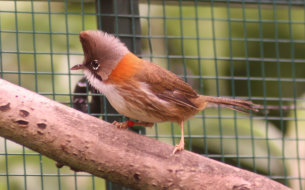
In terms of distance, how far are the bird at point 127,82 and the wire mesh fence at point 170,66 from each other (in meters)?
0.60

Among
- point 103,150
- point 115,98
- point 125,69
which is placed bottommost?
point 103,150

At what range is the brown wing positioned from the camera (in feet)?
9.91

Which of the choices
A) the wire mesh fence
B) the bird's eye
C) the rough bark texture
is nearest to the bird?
the bird's eye

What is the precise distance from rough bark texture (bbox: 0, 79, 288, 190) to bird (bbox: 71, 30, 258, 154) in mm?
125

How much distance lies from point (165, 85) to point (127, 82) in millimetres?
277

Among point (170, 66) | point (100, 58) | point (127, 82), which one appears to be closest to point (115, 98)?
point (127, 82)

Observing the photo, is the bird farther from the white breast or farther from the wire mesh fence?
the wire mesh fence

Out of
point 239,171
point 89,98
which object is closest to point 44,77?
Result: point 89,98

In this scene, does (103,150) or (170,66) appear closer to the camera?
(103,150)

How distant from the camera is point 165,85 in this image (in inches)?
123

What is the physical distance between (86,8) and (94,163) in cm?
171

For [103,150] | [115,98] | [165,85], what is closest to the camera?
[103,150]

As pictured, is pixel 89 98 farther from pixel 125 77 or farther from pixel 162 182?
pixel 162 182

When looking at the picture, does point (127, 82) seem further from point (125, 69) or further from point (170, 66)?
point (170, 66)
